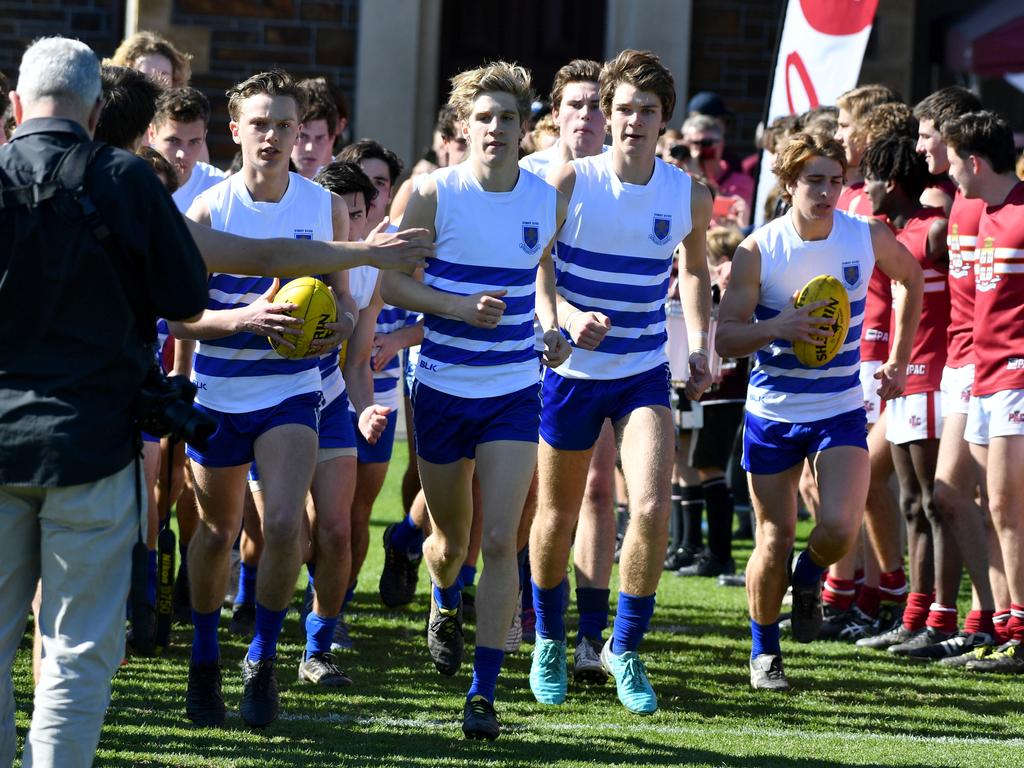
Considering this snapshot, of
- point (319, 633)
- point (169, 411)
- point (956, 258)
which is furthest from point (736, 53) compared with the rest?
point (169, 411)

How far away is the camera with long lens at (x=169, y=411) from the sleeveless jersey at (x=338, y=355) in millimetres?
2109

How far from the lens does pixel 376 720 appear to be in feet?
19.3

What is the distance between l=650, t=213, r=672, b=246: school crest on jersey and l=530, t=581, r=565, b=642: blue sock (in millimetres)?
1393

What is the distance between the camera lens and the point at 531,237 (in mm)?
5984

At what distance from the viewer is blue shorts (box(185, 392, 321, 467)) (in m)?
5.82

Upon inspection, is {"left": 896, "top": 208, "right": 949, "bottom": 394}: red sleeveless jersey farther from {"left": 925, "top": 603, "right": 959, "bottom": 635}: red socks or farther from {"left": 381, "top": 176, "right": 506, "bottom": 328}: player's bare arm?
{"left": 381, "top": 176, "right": 506, "bottom": 328}: player's bare arm

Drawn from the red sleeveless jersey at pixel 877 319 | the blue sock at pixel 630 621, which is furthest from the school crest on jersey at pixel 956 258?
the blue sock at pixel 630 621

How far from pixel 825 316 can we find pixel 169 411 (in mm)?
3069

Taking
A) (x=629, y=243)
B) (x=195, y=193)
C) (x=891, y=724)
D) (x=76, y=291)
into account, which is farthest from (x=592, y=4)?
(x=76, y=291)

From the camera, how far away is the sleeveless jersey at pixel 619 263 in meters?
6.38

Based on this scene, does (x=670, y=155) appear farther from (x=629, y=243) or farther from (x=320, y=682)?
(x=320, y=682)

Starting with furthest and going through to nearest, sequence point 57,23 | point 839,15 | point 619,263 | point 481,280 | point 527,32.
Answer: point 527,32 → point 57,23 → point 839,15 → point 619,263 → point 481,280

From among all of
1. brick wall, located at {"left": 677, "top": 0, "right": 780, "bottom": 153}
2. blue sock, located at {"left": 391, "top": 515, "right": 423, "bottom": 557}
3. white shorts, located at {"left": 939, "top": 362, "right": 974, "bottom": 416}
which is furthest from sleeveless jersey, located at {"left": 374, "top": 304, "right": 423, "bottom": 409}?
brick wall, located at {"left": 677, "top": 0, "right": 780, "bottom": 153}

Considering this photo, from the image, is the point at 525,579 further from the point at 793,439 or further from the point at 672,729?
the point at 672,729
